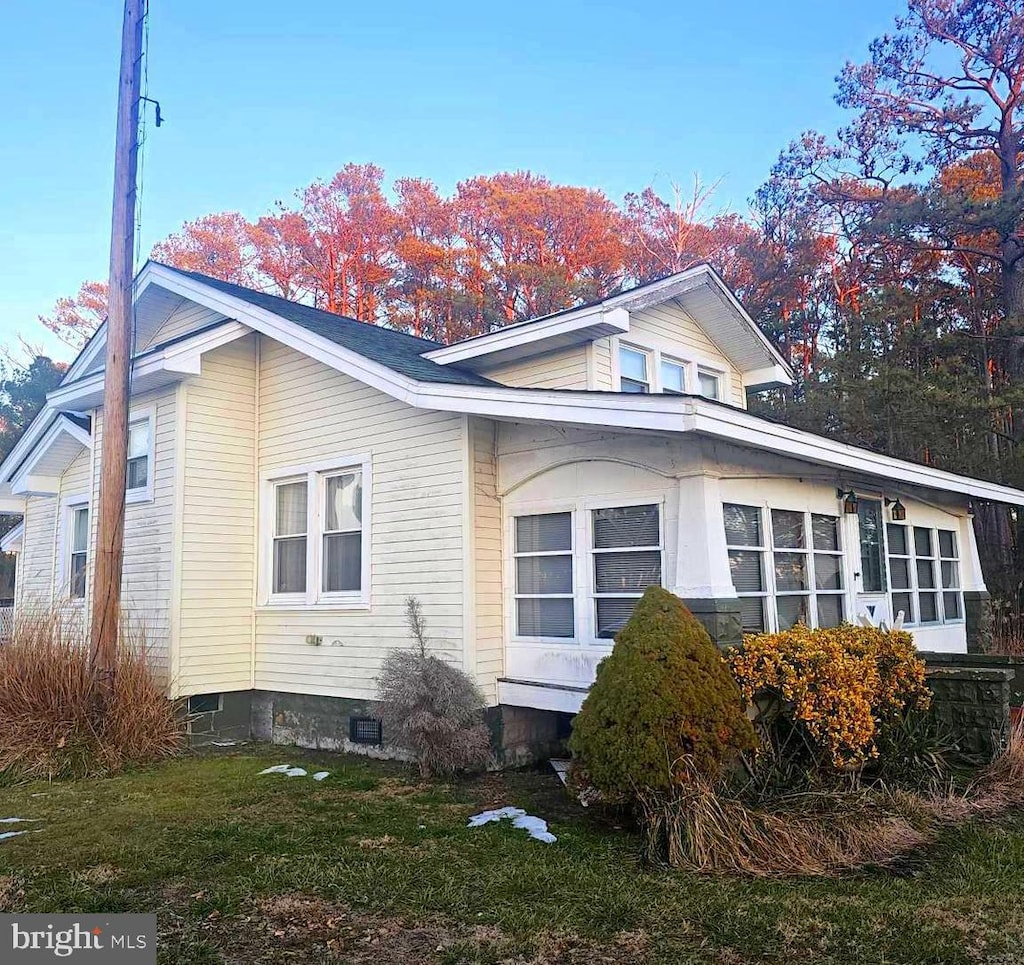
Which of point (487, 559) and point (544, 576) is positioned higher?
point (487, 559)

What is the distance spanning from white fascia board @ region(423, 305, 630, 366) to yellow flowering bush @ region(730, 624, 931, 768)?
3.54 metres

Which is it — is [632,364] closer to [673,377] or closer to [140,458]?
[673,377]

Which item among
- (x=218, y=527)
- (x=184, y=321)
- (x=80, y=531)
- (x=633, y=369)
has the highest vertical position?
(x=184, y=321)

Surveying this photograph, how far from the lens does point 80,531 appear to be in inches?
449

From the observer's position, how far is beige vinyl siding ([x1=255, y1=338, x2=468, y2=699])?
802 cm

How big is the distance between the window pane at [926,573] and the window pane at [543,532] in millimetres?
5511

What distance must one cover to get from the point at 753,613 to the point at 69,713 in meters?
6.32

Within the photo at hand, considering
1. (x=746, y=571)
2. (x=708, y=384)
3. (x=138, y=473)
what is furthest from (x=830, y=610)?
(x=138, y=473)

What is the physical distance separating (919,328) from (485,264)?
12.2 metres

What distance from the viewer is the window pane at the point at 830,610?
336 inches

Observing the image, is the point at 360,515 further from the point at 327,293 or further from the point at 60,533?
the point at 327,293

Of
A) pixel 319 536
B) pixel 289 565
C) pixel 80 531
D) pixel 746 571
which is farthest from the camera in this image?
pixel 80 531

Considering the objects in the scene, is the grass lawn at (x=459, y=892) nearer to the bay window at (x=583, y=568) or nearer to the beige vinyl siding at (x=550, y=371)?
the bay window at (x=583, y=568)

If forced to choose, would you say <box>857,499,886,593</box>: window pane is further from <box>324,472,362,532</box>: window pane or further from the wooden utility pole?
the wooden utility pole
